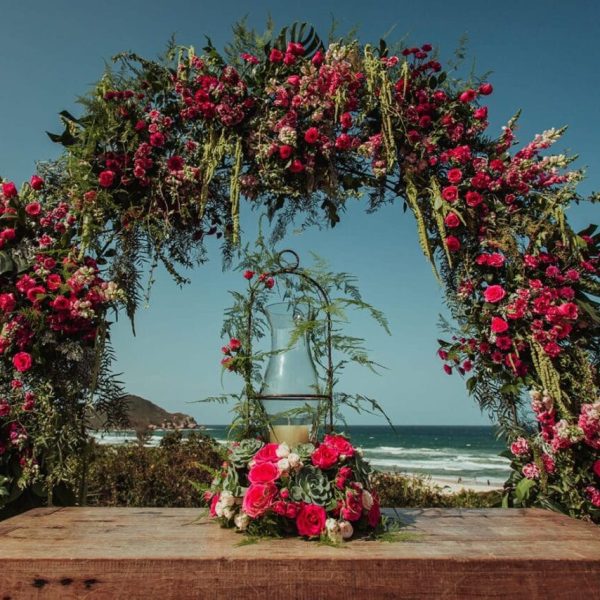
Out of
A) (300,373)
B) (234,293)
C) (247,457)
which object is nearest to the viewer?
(247,457)

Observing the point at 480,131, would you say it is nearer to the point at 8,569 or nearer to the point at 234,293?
the point at 234,293

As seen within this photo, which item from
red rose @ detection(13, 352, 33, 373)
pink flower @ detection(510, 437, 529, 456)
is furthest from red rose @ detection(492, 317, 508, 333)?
red rose @ detection(13, 352, 33, 373)

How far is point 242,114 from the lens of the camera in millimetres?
2596

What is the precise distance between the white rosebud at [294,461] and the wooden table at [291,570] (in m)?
0.22

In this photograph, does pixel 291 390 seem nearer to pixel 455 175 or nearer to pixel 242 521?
pixel 242 521

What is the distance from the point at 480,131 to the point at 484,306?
912mm

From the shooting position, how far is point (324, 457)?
1.73 meters

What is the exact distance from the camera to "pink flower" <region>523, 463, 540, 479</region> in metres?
2.48

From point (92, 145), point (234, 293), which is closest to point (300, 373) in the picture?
point (234, 293)

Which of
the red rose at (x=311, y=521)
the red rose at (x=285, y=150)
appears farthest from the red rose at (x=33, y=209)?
the red rose at (x=311, y=521)

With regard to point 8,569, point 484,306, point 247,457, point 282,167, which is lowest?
point 8,569

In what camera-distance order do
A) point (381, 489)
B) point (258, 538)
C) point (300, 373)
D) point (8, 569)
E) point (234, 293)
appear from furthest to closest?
point (381, 489) → point (234, 293) → point (300, 373) → point (258, 538) → point (8, 569)

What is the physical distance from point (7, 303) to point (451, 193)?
6.86 feet

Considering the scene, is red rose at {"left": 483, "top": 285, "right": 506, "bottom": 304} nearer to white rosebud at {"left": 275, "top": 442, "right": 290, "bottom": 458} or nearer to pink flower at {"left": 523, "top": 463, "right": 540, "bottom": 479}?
pink flower at {"left": 523, "top": 463, "right": 540, "bottom": 479}
